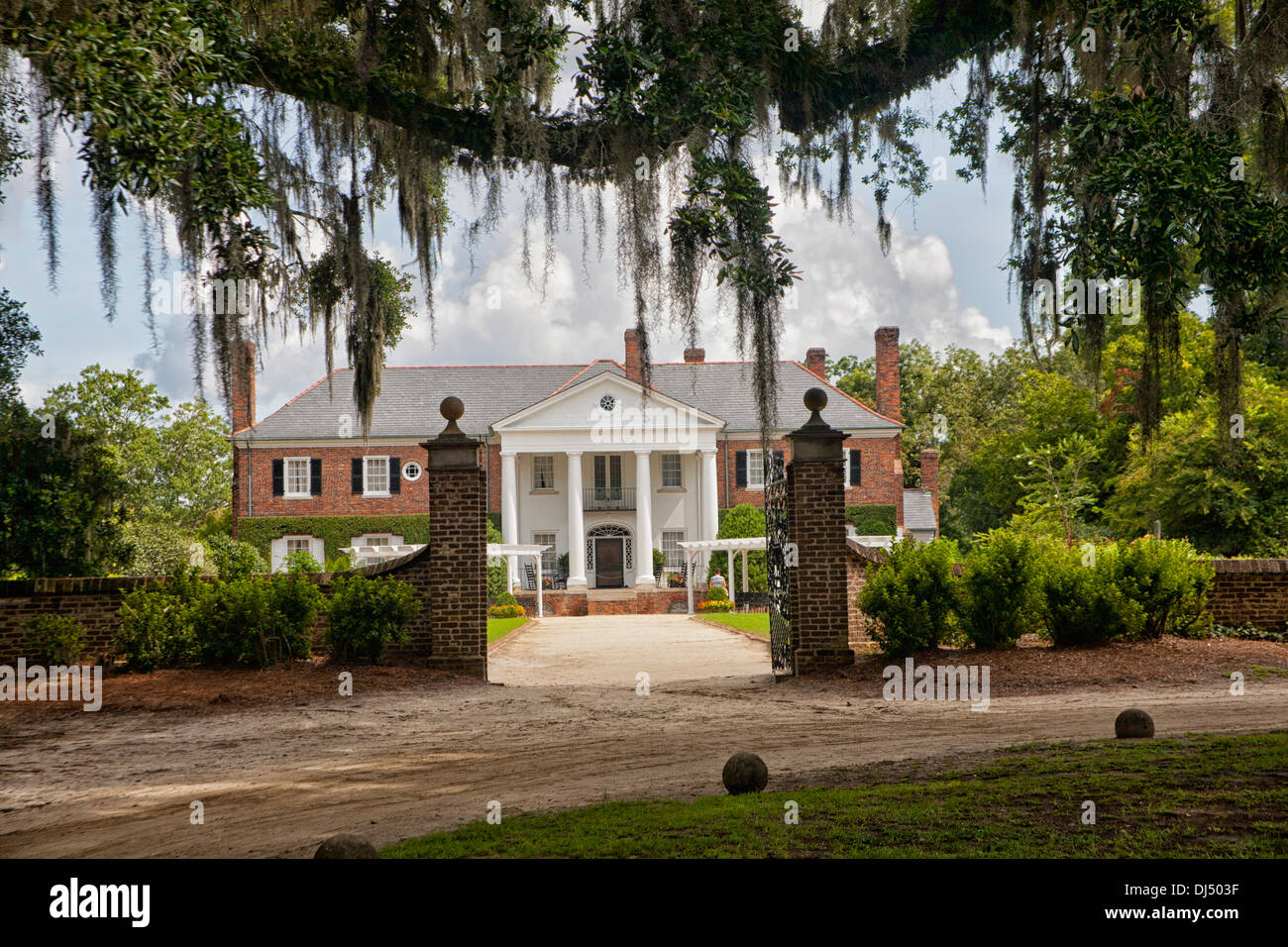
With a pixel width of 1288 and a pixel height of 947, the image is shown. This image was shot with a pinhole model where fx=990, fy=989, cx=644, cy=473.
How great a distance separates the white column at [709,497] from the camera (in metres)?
33.3

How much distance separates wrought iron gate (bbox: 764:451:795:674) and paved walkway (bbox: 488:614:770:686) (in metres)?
0.70

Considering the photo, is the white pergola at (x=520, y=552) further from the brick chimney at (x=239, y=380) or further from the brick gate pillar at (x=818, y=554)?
the brick chimney at (x=239, y=380)

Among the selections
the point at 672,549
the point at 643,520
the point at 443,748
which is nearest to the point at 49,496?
the point at 443,748

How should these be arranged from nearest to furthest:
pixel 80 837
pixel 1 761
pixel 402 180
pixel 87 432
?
pixel 80 837 < pixel 1 761 < pixel 402 180 < pixel 87 432

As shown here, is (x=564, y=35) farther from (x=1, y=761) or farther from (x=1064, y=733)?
(x=1, y=761)

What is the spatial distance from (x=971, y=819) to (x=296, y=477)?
3310 centimetres

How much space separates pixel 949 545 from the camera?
10.4 m

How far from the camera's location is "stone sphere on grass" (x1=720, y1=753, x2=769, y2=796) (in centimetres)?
486

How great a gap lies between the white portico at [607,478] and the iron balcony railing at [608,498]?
35 millimetres

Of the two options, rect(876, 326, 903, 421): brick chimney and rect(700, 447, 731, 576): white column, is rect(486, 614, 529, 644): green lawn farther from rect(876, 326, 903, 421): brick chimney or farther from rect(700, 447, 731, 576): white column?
rect(876, 326, 903, 421): brick chimney

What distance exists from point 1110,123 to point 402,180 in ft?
19.2

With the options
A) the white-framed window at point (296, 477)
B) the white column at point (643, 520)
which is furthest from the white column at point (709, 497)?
the white-framed window at point (296, 477)

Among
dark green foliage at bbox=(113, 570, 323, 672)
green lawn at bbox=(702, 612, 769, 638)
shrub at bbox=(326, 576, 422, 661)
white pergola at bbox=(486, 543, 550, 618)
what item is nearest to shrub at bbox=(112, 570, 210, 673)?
dark green foliage at bbox=(113, 570, 323, 672)

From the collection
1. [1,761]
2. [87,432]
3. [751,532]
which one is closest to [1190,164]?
[1,761]
